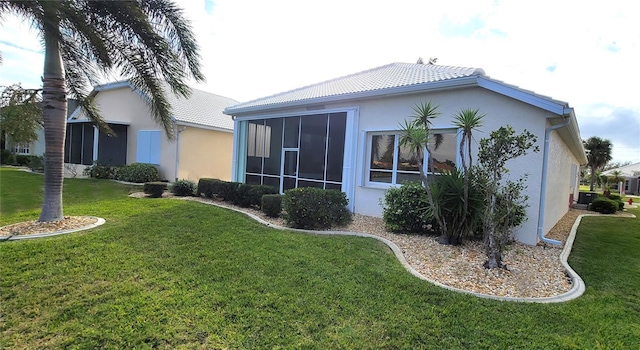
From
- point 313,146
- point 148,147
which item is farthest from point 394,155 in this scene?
point 148,147

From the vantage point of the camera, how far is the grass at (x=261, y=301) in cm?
327

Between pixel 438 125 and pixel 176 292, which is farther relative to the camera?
pixel 438 125

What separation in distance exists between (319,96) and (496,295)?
28.4 ft

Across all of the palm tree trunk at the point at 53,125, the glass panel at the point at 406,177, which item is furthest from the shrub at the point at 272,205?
the palm tree trunk at the point at 53,125

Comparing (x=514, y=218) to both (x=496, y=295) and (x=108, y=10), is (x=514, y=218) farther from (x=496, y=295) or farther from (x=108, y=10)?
(x=108, y=10)

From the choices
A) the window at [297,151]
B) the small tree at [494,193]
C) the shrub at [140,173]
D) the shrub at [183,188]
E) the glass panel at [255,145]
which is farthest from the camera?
the shrub at [140,173]

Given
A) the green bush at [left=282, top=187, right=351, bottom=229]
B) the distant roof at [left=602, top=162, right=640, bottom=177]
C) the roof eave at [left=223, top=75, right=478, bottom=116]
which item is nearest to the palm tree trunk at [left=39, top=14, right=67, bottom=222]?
the green bush at [left=282, top=187, right=351, bottom=229]

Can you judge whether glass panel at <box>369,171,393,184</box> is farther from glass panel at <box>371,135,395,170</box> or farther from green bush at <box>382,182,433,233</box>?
green bush at <box>382,182,433,233</box>

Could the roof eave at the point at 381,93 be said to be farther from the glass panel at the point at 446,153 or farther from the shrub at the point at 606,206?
the shrub at the point at 606,206

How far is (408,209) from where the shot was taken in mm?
7789

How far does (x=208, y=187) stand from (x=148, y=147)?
8577 mm

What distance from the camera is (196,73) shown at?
791 cm

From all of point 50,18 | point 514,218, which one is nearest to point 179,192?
point 50,18

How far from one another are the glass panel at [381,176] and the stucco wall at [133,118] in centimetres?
1219
